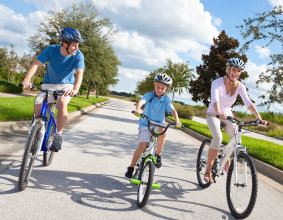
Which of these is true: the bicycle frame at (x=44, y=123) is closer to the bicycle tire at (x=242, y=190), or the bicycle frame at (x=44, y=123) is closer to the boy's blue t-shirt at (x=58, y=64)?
the boy's blue t-shirt at (x=58, y=64)

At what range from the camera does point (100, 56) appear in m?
19.5

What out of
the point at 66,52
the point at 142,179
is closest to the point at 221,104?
the point at 142,179

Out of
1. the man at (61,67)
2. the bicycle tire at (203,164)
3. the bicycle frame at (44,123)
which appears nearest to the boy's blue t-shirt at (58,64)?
the man at (61,67)

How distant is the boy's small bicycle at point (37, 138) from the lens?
303 cm

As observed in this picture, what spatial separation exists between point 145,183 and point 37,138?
1.58 metres

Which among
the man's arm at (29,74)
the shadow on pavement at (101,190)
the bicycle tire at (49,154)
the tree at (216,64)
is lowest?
the shadow on pavement at (101,190)

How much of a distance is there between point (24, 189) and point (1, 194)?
0.28 meters

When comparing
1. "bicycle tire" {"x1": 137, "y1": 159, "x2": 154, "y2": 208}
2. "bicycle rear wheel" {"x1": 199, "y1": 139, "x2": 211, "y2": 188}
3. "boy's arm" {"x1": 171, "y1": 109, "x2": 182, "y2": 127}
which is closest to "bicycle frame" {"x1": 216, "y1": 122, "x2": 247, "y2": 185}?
"bicycle rear wheel" {"x1": 199, "y1": 139, "x2": 211, "y2": 188}

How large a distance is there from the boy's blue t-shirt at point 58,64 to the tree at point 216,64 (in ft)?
47.9

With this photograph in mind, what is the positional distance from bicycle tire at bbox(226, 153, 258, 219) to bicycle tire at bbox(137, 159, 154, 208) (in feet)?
3.97

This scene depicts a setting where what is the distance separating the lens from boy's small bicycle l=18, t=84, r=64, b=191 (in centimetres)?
303

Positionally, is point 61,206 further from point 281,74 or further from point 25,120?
point 281,74

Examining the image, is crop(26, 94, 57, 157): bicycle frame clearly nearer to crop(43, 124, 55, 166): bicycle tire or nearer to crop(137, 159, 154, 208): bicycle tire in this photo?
crop(43, 124, 55, 166): bicycle tire

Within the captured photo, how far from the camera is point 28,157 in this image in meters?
3.04
